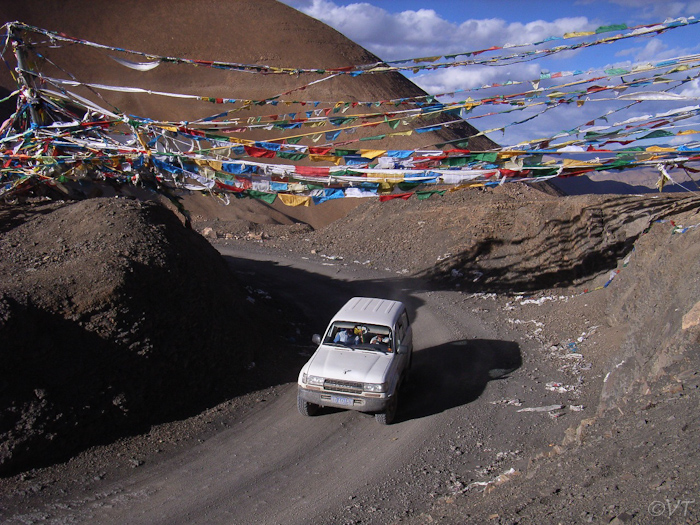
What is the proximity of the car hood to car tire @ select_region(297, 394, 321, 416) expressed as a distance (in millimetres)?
666

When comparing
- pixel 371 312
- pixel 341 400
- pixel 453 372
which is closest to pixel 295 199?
pixel 371 312

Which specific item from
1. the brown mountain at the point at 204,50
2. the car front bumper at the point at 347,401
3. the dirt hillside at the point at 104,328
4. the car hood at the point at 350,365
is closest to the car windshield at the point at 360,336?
the car hood at the point at 350,365

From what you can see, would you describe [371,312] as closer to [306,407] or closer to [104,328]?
[306,407]

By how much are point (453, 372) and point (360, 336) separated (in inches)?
108

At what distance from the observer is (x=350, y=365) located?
8.96 metres

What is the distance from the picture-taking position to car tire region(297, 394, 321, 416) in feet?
30.4

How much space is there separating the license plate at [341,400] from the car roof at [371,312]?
1.65 metres

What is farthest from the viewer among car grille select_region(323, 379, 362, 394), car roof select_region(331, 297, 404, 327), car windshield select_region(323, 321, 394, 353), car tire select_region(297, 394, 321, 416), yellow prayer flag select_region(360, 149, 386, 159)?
yellow prayer flag select_region(360, 149, 386, 159)

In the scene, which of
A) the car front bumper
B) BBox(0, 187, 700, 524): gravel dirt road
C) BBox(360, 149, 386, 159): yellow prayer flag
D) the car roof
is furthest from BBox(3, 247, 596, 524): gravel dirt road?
BBox(360, 149, 386, 159): yellow prayer flag

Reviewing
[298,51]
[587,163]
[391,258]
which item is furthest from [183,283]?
[298,51]

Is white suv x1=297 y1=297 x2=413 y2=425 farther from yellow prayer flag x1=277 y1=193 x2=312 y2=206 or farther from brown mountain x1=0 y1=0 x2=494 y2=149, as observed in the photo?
brown mountain x1=0 y1=0 x2=494 y2=149

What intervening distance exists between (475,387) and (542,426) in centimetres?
182

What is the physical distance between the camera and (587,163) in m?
9.29

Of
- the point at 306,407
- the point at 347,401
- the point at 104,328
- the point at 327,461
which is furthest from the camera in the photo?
the point at 306,407
